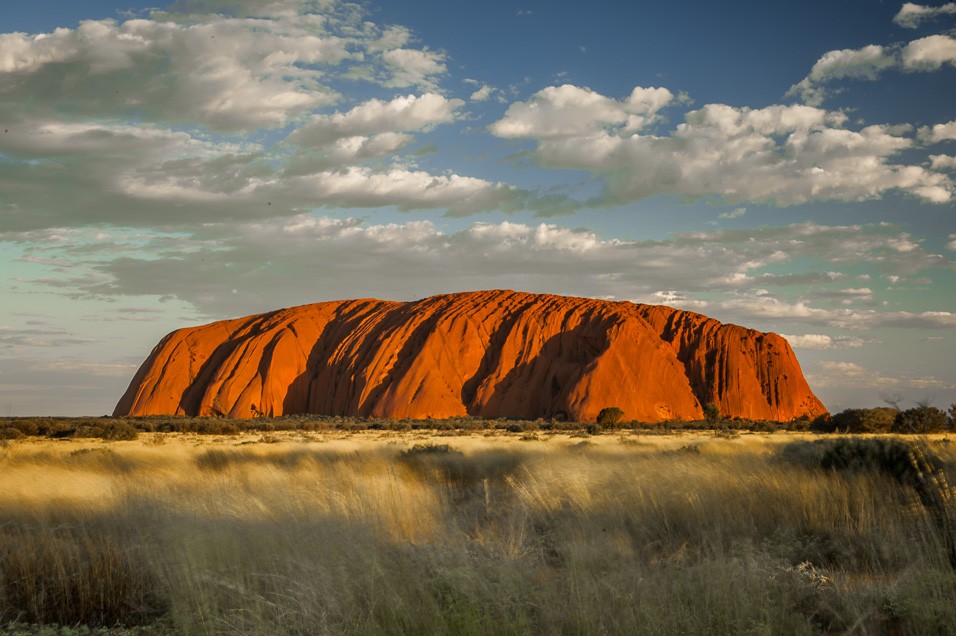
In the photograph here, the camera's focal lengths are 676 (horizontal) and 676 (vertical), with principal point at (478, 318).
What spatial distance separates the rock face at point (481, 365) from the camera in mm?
70062

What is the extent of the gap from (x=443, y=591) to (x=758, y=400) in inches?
3080

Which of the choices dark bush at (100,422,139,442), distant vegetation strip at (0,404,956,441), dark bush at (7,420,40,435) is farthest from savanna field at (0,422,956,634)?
dark bush at (7,420,40,435)

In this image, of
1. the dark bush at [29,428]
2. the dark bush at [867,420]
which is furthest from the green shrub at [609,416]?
the dark bush at [29,428]

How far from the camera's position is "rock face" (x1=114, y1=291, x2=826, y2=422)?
70.1 m

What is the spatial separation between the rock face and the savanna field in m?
56.3

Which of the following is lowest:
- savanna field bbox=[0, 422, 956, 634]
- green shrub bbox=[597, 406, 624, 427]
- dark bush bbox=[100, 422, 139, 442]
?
green shrub bbox=[597, 406, 624, 427]

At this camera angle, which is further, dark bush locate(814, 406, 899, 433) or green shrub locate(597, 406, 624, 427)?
green shrub locate(597, 406, 624, 427)

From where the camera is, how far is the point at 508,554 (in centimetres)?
644

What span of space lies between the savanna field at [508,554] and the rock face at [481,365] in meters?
56.3

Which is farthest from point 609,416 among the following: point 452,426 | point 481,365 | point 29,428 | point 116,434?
point 29,428

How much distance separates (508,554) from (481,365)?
6913 cm

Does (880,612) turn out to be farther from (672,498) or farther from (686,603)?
(672,498)

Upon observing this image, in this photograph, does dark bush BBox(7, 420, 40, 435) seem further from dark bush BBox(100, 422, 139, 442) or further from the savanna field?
the savanna field

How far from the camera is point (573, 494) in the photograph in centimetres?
929
